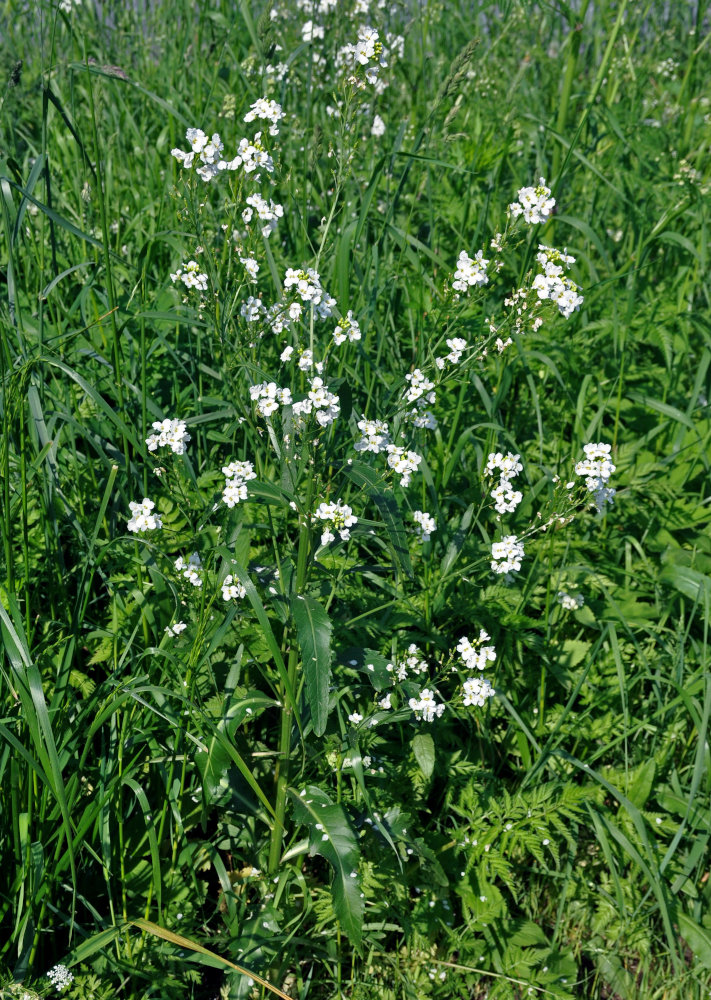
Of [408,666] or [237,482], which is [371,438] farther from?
[408,666]

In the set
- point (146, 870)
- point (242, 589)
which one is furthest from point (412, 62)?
point (146, 870)

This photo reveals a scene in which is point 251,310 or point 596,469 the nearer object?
point 251,310

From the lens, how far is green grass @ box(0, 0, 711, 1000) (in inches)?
72.2

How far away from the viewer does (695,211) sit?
128 inches

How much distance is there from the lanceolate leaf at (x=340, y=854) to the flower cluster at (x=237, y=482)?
2.28ft

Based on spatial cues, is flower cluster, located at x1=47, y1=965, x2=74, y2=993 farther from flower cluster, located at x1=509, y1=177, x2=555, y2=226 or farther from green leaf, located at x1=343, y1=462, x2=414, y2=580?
flower cluster, located at x1=509, y1=177, x2=555, y2=226

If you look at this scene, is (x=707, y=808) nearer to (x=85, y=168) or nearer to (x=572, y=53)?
(x=572, y=53)

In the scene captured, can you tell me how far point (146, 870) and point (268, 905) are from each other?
11.8 inches

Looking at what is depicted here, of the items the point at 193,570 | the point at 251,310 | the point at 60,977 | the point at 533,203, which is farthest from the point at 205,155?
the point at 60,977

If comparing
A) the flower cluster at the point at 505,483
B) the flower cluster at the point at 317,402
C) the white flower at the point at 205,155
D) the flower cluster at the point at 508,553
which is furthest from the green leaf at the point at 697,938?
the white flower at the point at 205,155

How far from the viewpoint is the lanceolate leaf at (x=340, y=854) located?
5.68 feet

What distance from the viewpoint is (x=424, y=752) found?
205 cm

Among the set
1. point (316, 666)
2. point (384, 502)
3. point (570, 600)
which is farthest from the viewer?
point (570, 600)

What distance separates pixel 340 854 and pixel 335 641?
1.68 ft
